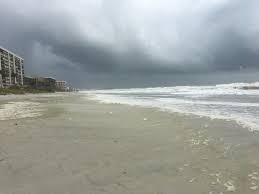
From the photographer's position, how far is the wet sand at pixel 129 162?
509 centimetres

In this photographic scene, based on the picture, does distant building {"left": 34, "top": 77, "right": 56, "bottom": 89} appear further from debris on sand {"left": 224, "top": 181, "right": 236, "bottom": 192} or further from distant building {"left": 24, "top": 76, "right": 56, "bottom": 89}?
debris on sand {"left": 224, "top": 181, "right": 236, "bottom": 192}

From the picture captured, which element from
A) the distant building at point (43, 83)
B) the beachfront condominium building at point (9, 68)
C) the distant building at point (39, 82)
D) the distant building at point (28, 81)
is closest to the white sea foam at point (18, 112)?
the beachfront condominium building at point (9, 68)

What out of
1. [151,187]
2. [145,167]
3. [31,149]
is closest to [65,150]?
[31,149]

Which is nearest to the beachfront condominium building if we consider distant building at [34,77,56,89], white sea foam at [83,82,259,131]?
distant building at [34,77,56,89]

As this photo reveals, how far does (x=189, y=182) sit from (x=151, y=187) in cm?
67

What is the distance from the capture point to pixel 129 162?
21.8ft

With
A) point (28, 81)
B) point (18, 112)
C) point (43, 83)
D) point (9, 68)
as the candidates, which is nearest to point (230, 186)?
point (18, 112)

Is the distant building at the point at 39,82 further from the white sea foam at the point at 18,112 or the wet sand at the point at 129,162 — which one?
the wet sand at the point at 129,162

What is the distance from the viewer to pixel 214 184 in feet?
16.9

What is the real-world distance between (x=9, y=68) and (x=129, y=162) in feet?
485

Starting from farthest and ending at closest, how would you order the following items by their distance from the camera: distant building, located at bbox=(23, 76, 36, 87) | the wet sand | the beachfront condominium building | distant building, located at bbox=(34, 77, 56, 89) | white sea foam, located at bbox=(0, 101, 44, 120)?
distant building, located at bbox=(23, 76, 36, 87)
distant building, located at bbox=(34, 77, 56, 89)
the beachfront condominium building
white sea foam, located at bbox=(0, 101, 44, 120)
the wet sand

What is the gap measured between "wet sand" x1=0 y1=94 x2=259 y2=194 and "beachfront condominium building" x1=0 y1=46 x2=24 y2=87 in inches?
4666

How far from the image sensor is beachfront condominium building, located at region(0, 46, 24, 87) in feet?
422

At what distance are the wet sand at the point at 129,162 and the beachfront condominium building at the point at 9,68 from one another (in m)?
119
